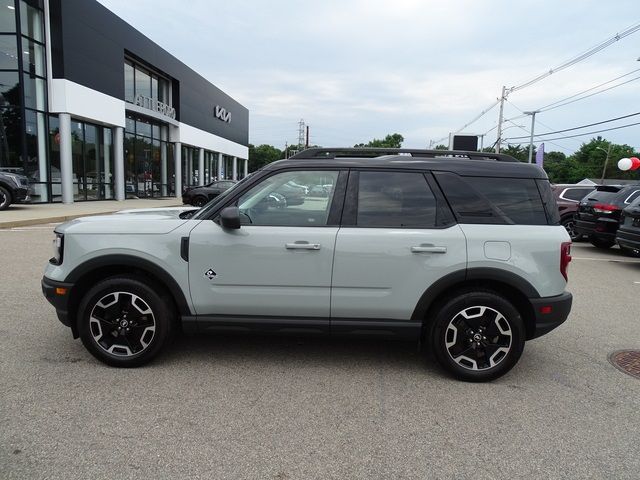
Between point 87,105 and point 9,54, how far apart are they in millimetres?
3470

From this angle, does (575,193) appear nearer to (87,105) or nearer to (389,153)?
(389,153)

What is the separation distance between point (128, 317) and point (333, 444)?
2000mm

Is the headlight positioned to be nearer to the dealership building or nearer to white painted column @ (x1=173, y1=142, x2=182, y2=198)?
the dealership building

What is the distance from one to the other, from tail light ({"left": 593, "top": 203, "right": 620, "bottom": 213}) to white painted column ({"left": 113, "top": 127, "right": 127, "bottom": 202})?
21.8 metres

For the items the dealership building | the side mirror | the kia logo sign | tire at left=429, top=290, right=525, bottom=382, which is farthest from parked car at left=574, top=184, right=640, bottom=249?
the kia logo sign

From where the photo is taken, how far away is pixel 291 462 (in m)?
2.62

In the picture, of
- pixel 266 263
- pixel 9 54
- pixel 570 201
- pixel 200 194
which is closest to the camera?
pixel 266 263

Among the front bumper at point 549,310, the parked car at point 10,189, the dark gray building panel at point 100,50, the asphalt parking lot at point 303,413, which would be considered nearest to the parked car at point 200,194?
the dark gray building panel at point 100,50

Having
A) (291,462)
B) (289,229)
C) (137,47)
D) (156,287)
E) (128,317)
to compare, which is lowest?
(291,462)

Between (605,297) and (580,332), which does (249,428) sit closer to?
(580,332)

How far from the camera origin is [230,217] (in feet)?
11.5

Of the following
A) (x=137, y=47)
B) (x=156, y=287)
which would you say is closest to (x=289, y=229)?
(x=156, y=287)

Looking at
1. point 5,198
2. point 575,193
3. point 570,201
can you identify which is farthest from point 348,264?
point 5,198

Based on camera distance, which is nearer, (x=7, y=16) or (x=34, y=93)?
(x=7, y=16)
